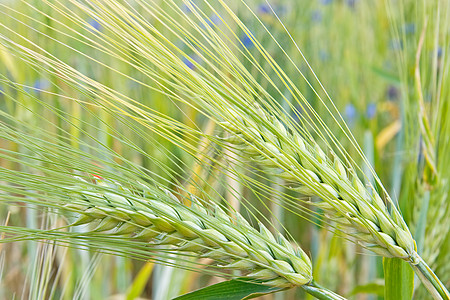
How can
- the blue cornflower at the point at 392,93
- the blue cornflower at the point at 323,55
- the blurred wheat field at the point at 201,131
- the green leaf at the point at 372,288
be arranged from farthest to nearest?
1. the blue cornflower at the point at 392,93
2. the blue cornflower at the point at 323,55
3. the green leaf at the point at 372,288
4. the blurred wheat field at the point at 201,131

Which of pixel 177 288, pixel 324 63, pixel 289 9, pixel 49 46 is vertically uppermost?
pixel 289 9

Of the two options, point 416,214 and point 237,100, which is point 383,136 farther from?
point 237,100

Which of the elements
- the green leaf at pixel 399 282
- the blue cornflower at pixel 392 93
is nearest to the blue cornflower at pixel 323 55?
the blue cornflower at pixel 392 93

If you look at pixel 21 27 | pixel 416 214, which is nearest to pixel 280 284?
pixel 416 214

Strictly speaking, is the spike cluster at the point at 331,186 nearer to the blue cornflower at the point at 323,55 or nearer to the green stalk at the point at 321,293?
the green stalk at the point at 321,293

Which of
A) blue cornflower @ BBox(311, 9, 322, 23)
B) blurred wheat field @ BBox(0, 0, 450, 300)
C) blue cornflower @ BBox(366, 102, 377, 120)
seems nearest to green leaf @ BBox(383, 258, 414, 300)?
blurred wheat field @ BBox(0, 0, 450, 300)

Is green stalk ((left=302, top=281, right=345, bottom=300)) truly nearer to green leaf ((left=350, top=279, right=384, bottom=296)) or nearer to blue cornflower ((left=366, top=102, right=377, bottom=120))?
green leaf ((left=350, top=279, right=384, bottom=296))

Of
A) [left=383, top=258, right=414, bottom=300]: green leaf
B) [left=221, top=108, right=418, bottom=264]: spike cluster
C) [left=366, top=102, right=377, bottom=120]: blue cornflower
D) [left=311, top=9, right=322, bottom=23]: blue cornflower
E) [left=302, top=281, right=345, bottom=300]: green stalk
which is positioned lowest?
[left=302, top=281, right=345, bottom=300]: green stalk

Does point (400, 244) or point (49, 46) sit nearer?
point (400, 244)
